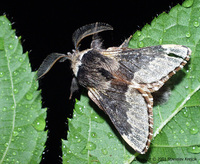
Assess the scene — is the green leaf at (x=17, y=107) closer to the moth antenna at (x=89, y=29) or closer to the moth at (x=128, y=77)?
the moth at (x=128, y=77)

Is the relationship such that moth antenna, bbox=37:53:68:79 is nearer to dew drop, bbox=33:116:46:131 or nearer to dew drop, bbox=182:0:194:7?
dew drop, bbox=33:116:46:131

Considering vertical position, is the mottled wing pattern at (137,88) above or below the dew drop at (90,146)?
above

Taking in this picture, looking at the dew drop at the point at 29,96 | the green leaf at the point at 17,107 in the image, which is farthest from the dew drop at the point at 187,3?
the dew drop at the point at 29,96

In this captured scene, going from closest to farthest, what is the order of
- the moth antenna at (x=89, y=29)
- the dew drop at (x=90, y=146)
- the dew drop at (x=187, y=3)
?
the dew drop at (x=187, y=3) → the dew drop at (x=90, y=146) → the moth antenna at (x=89, y=29)

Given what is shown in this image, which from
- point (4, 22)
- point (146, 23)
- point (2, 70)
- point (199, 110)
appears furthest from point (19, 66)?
point (199, 110)

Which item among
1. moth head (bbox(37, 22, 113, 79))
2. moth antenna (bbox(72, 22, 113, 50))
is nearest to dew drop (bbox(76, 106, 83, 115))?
moth head (bbox(37, 22, 113, 79))

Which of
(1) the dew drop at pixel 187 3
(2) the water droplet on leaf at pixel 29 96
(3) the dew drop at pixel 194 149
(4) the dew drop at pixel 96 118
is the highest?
(1) the dew drop at pixel 187 3

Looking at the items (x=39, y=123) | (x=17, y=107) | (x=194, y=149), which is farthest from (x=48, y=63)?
(x=194, y=149)
